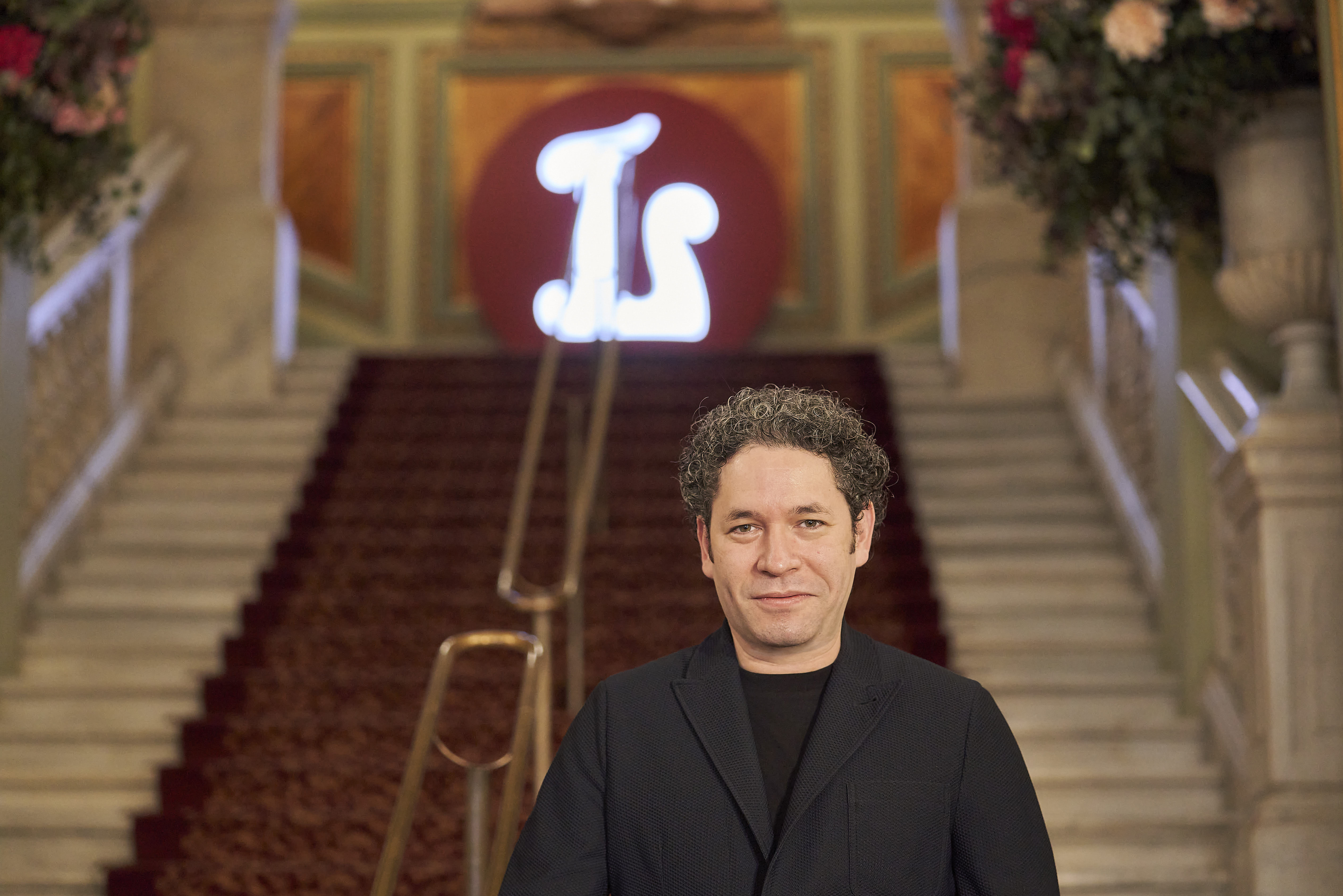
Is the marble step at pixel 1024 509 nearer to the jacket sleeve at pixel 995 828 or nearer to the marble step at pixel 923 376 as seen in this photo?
the marble step at pixel 923 376

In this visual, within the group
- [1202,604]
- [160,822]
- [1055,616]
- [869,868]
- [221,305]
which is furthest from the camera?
[221,305]

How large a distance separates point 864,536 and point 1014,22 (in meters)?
3.01

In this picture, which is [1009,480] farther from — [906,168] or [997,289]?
[906,168]

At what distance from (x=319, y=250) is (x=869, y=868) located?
9.79 metres

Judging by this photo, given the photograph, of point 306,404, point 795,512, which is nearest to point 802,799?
point 795,512

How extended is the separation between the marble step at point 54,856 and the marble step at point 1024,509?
10.9 feet

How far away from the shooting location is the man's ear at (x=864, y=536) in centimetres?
200

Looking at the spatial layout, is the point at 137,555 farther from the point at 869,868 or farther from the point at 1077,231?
the point at 869,868

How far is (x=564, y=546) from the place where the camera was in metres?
6.15

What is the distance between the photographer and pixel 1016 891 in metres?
1.85

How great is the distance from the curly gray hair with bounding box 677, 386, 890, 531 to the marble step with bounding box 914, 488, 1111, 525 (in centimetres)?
434

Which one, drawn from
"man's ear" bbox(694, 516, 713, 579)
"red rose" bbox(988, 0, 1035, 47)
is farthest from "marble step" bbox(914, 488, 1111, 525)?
"man's ear" bbox(694, 516, 713, 579)

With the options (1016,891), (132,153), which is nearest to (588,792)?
(1016,891)

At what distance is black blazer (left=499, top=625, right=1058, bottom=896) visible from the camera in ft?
6.02
